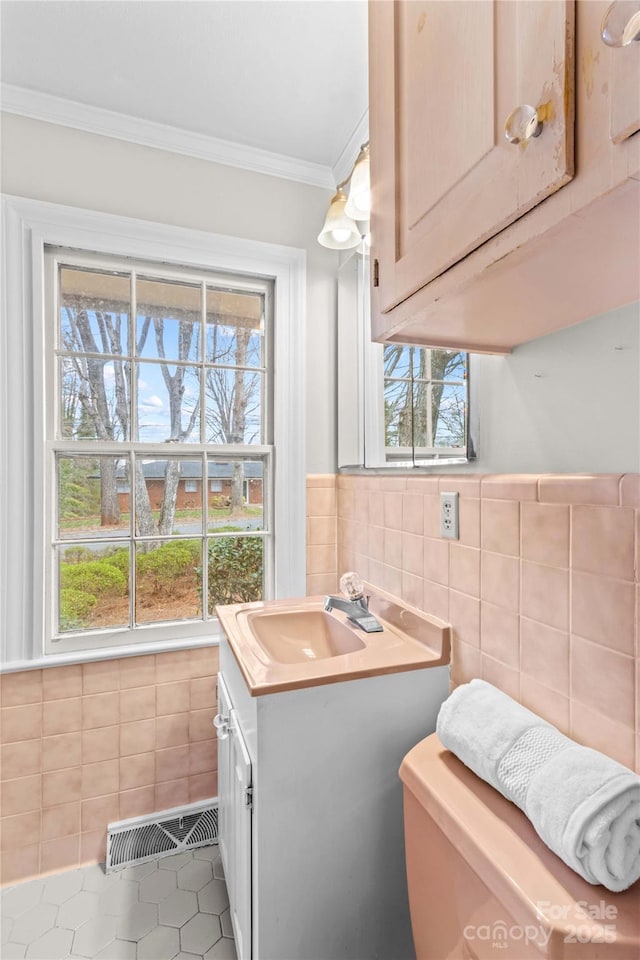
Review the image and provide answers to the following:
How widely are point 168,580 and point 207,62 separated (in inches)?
68.4

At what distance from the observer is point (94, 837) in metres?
1.56

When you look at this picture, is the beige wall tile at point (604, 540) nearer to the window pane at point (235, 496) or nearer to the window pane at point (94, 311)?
the window pane at point (235, 496)

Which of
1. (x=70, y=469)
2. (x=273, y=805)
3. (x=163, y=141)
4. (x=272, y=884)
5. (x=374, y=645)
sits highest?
(x=163, y=141)

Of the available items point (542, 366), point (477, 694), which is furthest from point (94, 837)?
point (542, 366)

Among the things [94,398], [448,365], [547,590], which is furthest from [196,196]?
[547,590]

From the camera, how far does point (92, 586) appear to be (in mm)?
1650

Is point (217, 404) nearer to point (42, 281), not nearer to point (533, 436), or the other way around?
point (42, 281)

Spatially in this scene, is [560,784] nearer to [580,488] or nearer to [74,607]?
[580,488]

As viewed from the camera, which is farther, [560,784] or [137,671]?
[137,671]

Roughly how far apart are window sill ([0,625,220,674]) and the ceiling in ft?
6.11

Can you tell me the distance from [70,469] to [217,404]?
1.91 ft

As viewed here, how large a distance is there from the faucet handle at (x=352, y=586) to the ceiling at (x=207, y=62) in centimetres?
158

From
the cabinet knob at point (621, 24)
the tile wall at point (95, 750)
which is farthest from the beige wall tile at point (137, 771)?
the cabinet knob at point (621, 24)

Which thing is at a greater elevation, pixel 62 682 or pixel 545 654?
pixel 545 654
